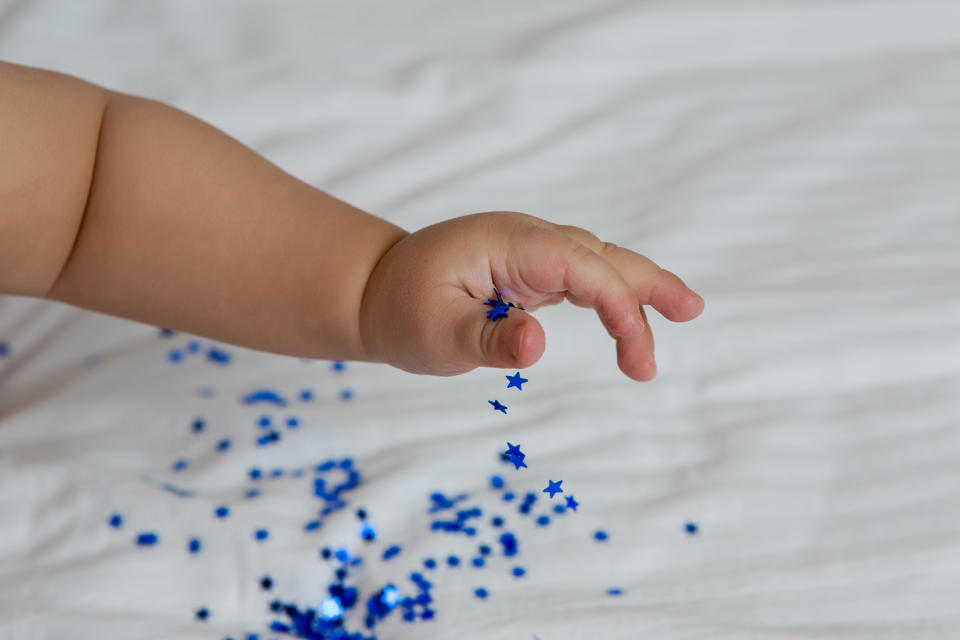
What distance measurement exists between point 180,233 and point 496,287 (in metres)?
0.28

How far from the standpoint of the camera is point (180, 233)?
0.88 metres

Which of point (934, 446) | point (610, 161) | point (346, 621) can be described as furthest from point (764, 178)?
point (346, 621)

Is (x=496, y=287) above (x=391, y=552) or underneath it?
above

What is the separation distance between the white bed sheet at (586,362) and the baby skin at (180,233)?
0.37 feet

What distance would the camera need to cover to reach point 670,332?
3.26ft

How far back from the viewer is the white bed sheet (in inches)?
31.5

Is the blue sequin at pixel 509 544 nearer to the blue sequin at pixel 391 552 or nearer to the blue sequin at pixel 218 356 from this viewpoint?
the blue sequin at pixel 391 552

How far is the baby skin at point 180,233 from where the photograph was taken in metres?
0.84

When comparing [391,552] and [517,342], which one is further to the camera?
[391,552]

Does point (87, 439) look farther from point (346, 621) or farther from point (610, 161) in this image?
point (610, 161)

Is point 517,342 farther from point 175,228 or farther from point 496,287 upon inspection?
point 175,228

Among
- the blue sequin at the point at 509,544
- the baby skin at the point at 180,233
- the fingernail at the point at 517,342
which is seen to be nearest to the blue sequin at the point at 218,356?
the baby skin at the point at 180,233

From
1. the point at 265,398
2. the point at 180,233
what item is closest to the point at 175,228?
the point at 180,233

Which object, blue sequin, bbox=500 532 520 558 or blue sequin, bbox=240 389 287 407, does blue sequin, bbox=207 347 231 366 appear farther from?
blue sequin, bbox=500 532 520 558
